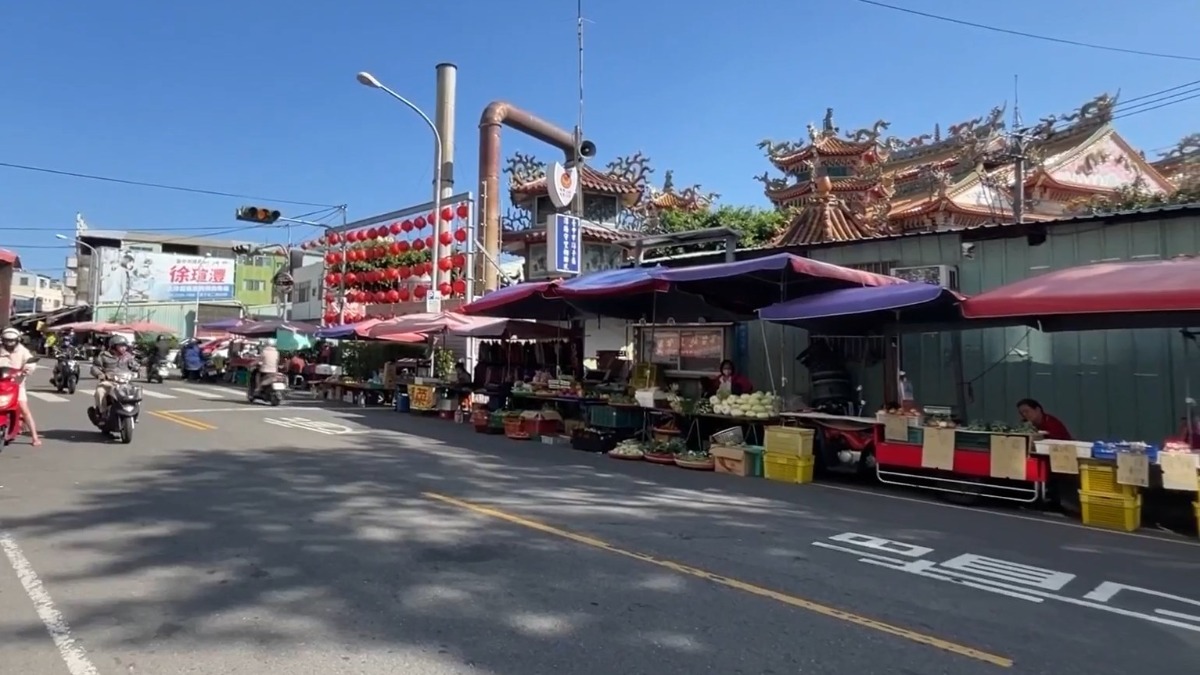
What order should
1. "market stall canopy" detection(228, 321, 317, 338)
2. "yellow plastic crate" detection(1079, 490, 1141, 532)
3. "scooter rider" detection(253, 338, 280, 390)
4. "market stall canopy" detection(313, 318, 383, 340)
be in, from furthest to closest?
"market stall canopy" detection(228, 321, 317, 338)
"market stall canopy" detection(313, 318, 383, 340)
"scooter rider" detection(253, 338, 280, 390)
"yellow plastic crate" detection(1079, 490, 1141, 532)

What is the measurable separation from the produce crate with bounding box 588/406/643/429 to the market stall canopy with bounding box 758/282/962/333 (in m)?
3.23

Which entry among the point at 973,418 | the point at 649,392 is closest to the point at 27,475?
the point at 649,392

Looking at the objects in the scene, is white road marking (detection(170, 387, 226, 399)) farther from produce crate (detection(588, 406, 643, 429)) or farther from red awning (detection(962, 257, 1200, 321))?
red awning (detection(962, 257, 1200, 321))

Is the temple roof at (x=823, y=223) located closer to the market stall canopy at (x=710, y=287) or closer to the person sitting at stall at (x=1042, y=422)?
the market stall canopy at (x=710, y=287)

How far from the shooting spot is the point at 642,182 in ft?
105

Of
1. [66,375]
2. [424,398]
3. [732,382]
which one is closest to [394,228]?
[424,398]

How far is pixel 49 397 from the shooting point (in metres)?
19.4

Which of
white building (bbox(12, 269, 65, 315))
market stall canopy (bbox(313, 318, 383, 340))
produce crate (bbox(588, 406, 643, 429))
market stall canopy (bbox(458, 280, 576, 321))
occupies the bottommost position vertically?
produce crate (bbox(588, 406, 643, 429))

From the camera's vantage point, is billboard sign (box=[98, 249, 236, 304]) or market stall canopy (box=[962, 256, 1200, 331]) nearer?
market stall canopy (box=[962, 256, 1200, 331])

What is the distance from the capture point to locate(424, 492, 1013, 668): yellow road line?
4254mm

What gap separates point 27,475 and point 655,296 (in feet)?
29.9

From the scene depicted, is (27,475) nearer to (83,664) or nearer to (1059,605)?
(83,664)

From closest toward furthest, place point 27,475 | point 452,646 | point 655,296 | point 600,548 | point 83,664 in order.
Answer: point 83,664 → point 452,646 → point 600,548 → point 27,475 → point 655,296

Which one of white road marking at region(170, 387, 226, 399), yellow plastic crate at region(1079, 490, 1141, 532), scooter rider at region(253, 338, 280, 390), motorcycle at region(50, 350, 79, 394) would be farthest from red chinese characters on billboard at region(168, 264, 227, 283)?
yellow plastic crate at region(1079, 490, 1141, 532)
